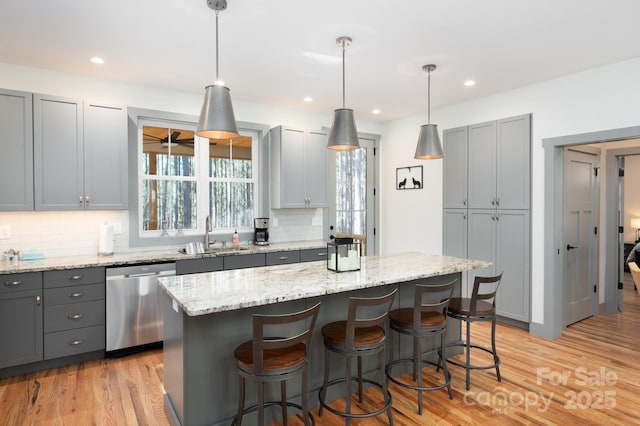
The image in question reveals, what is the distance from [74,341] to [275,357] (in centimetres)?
239

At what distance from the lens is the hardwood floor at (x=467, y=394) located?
2.59 m

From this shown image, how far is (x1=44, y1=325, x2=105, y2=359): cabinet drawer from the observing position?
3.33m

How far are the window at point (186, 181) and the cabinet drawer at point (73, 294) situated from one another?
771 mm

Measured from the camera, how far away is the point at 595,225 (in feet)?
16.0

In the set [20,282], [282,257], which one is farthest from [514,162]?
[20,282]

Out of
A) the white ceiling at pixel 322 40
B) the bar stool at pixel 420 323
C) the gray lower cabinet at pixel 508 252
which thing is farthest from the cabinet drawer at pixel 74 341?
the gray lower cabinet at pixel 508 252

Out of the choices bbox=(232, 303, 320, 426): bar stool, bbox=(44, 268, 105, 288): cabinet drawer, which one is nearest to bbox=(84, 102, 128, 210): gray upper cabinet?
bbox=(44, 268, 105, 288): cabinet drawer

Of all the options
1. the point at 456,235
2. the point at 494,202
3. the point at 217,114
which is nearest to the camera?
the point at 217,114

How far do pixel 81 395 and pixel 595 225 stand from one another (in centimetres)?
586

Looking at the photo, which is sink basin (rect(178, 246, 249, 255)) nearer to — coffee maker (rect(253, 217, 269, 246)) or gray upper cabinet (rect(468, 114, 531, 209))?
coffee maker (rect(253, 217, 269, 246))

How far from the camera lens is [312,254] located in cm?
478

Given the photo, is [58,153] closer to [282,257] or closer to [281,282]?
[282,257]

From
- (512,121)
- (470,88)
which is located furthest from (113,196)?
(512,121)

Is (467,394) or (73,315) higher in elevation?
(73,315)
